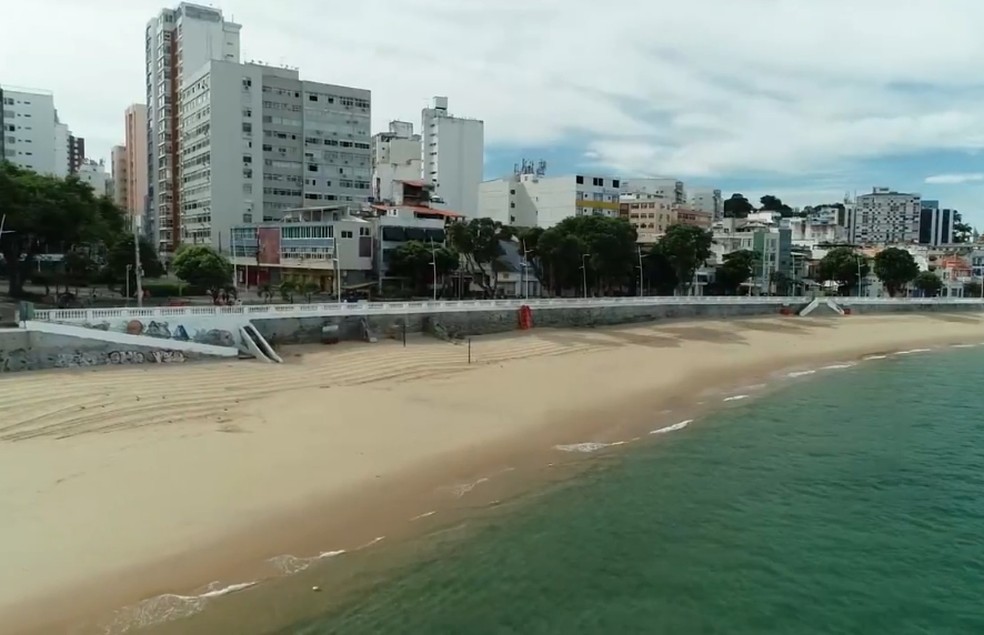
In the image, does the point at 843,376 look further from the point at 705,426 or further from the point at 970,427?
the point at 705,426

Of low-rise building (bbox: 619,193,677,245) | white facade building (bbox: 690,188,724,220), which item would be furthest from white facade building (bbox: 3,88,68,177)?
white facade building (bbox: 690,188,724,220)

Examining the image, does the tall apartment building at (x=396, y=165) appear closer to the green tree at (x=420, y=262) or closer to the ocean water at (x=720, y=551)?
the green tree at (x=420, y=262)

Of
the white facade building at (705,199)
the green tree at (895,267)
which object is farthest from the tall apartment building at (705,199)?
the green tree at (895,267)

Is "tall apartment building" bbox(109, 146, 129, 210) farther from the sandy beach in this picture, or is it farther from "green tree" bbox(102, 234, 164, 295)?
the sandy beach

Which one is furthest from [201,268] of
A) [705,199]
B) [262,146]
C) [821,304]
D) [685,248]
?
[705,199]

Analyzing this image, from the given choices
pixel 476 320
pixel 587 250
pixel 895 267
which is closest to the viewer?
pixel 476 320

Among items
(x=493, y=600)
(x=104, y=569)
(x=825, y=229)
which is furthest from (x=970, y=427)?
(x=825, y=229)

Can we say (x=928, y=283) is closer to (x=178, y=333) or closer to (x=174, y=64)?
(x=178, y=333)

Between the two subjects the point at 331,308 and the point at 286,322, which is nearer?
the point at 286,322
